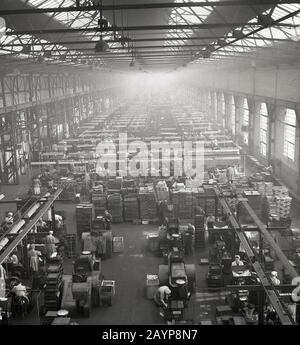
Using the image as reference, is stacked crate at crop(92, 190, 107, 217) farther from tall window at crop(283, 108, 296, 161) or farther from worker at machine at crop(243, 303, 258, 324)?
tall window at crop(283, 108, 296, 161)

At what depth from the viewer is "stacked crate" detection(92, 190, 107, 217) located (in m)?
18.5

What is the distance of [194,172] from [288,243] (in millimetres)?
9719

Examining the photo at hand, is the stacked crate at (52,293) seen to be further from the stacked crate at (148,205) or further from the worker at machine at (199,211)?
the stacked crate at (148,205)

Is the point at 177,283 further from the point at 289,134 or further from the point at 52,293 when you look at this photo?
the point at 289,134

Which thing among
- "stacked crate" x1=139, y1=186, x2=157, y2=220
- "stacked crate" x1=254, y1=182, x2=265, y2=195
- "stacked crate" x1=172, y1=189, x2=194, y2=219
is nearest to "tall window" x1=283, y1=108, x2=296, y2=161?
→ "stacked crate" x1=254, y1=182, x2=265, y2=195

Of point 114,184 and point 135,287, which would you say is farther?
point 114,184

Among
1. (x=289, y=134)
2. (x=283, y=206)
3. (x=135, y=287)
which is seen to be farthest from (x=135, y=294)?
(x=289, y=134)

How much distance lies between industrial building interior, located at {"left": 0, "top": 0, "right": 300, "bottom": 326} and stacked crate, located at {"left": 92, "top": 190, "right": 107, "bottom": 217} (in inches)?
2.6

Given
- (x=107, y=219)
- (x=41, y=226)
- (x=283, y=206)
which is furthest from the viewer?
(x=283, y=206)

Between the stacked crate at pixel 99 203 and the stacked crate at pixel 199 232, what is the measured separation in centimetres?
438

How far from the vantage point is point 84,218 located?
1741cm

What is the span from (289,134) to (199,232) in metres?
9.98

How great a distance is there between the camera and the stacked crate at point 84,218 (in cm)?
1734

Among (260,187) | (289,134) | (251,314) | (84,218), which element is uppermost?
(289,134)
